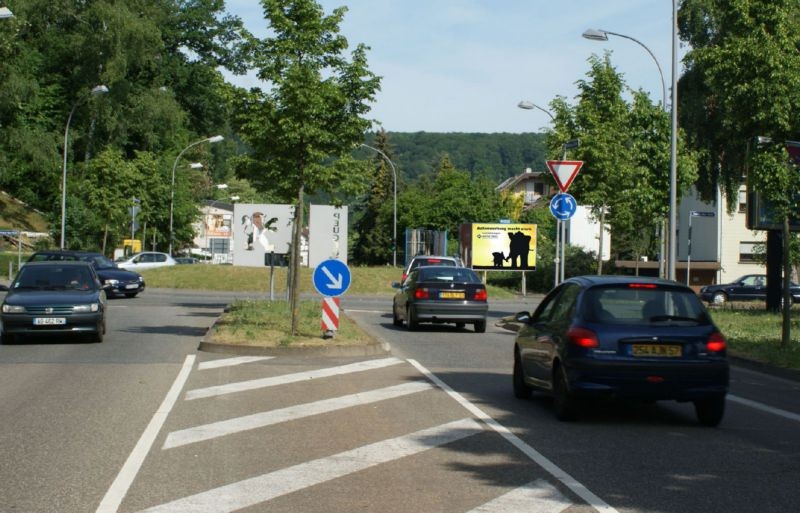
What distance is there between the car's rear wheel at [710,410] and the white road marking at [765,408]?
1341mm

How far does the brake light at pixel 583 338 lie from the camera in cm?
1046

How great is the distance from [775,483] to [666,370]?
249 centimetres

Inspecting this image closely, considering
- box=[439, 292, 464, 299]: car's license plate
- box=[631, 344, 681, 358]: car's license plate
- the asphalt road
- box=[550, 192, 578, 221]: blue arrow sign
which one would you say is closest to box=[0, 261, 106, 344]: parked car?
the asphalt road

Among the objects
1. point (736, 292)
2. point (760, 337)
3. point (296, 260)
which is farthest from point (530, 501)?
point (736, 292)

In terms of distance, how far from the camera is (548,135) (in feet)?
113

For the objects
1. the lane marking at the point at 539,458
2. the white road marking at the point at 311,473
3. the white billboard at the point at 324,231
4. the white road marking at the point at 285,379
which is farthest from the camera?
the white billboard at the point at 324,231

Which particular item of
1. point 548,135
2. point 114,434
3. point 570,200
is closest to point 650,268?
point 548,135

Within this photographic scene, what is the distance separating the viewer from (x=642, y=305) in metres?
10.7

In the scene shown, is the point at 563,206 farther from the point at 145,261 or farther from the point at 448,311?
the point at 145,261

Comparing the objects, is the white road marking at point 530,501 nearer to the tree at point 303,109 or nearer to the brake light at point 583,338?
the brake light at point 583,338

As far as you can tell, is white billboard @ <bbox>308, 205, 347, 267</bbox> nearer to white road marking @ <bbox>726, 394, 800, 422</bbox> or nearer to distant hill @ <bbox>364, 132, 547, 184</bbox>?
white road marking @ <bbox>726, 394, 800, 422</bbox>

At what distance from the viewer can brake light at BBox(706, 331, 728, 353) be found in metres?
10.5

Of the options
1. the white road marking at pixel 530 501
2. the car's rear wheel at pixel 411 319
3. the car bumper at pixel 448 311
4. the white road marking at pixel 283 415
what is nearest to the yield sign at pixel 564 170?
the car bumper at pixel 448 311

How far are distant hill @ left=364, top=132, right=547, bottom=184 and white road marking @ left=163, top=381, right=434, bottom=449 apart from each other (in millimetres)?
162573
